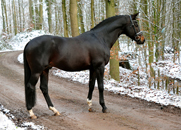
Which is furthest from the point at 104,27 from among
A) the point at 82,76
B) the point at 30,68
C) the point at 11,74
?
the point at 11,74

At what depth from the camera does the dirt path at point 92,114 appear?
13.3 feet

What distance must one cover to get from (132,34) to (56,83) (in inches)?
192

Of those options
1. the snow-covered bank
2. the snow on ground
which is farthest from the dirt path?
the snow on ground

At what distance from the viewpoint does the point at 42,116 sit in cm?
469

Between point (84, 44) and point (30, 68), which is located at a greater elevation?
point (84, 44)

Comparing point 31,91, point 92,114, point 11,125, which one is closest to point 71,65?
point 31,91

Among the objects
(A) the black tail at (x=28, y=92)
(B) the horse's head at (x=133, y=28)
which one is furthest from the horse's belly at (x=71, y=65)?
(B) the horse's head at (x=133, y=28)

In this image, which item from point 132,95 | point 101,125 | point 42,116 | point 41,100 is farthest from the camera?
point 132,95

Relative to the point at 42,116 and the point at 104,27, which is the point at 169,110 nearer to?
the point at 104,27

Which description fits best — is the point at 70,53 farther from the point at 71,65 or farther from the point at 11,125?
the point at 11,125

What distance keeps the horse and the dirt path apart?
0.40 meters

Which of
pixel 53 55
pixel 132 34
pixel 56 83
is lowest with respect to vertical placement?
pixel 56 83

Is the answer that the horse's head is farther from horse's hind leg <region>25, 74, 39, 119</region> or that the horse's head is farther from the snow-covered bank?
the snow-covered bank

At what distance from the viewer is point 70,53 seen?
4.61 metres
